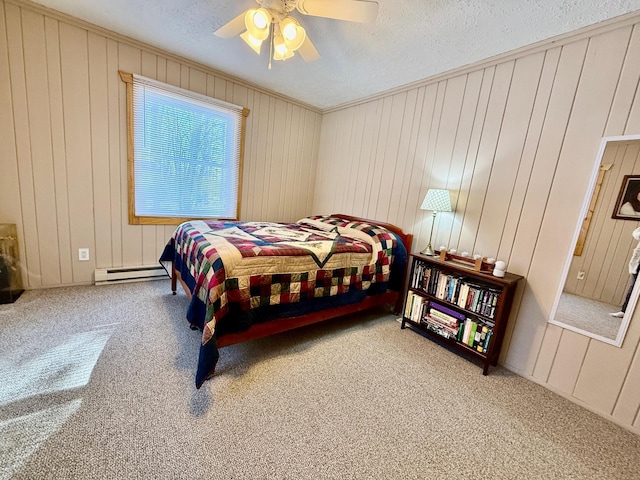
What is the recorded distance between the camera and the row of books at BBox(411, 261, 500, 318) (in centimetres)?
192

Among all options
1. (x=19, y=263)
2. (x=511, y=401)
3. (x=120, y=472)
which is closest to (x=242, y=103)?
(x=19, y=263)

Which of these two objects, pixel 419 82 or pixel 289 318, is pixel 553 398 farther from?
pixel 419 82

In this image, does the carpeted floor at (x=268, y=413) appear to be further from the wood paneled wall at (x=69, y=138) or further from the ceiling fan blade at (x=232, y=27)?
the ceiling fan blade at (x=232, y=27)

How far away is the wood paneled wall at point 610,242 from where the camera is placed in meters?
1.55

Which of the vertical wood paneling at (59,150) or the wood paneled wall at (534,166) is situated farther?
the vertical wood paneling at (59,150)

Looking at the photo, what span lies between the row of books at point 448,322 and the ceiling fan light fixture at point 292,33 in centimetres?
218

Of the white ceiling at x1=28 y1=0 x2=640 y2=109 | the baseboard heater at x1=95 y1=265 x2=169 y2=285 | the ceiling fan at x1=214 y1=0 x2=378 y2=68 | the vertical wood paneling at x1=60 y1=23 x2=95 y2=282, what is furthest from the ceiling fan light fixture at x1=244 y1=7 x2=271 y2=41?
the baseboard heater at x1=95 y1=265 x2=169 y2=285

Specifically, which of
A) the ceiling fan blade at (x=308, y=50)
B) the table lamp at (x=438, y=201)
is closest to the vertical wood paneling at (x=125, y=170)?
the ceiling fan blade at (x=308, y=50)

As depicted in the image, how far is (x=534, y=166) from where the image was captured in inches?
75.2

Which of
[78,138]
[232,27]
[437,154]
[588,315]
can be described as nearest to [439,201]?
[437,154]

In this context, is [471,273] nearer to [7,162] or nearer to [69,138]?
[69,138]

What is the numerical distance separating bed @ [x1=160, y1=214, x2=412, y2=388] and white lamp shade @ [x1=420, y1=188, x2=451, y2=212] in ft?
1.70

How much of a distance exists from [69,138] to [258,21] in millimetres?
2176

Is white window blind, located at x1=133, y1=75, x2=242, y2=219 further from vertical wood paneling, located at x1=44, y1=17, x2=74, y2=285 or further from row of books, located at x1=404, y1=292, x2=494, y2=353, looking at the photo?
row of books, located at x1=404, y1=292, x2=494, y2=353
